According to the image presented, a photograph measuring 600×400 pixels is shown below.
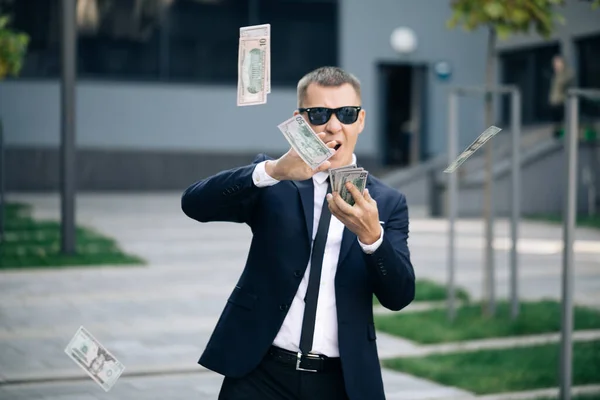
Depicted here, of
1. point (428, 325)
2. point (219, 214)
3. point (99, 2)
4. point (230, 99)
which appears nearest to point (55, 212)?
point (99, 2)

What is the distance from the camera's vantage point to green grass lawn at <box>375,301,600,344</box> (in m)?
8.75

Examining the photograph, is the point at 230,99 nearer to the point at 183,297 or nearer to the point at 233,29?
the point at 233,29

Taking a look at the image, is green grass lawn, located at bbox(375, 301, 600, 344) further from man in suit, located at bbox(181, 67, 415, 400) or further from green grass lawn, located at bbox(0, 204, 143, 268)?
man in suit, located at bbox(181, 67, 415, 400)

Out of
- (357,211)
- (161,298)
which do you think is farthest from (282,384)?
(161,298)

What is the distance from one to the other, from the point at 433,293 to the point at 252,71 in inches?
306

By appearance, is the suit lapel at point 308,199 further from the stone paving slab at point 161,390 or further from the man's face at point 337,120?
the stone paving slab at point 161,390

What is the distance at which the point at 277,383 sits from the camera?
11.5 ft

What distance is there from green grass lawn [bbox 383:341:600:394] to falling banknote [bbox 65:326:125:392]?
11.9 ft

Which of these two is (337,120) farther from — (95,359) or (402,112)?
(402,112)

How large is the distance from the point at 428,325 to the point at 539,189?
14.5 meters

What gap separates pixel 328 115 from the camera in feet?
10.9

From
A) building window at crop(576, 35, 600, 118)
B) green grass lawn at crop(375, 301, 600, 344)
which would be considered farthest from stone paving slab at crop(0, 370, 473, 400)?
building window at crop(576, 35, 600, 118)

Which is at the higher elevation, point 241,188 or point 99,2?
point 99,2

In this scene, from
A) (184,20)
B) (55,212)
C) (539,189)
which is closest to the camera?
(55,212)
